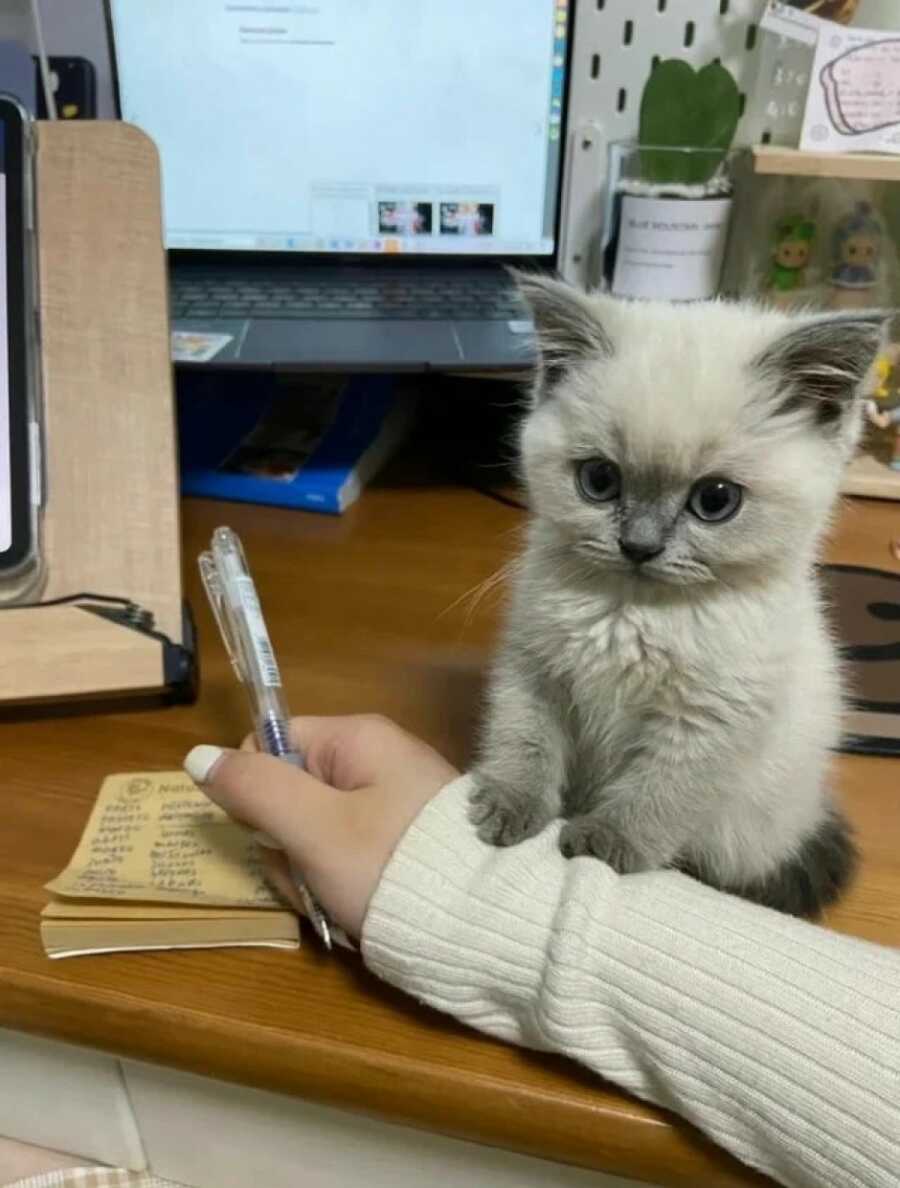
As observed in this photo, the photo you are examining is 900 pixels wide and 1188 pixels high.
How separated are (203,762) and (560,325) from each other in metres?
0.30

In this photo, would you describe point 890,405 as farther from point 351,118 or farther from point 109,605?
point 109,605

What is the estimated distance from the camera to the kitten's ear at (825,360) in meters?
0.47

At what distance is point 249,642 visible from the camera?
621mm

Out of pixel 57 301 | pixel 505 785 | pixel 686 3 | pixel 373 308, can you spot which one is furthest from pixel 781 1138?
pixel 686 3

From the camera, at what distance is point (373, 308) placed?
3.22 feet

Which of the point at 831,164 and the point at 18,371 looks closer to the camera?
the point at 18,371

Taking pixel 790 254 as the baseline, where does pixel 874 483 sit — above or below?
below

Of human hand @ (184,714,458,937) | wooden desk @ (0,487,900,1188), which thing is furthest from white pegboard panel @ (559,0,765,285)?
human hand @ (184,714,458,937)

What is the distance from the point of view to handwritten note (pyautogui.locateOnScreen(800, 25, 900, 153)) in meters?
0.90

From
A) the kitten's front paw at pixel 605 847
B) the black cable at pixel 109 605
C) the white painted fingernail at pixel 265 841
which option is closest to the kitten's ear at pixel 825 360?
the kitten's front paw at pixel 605 847

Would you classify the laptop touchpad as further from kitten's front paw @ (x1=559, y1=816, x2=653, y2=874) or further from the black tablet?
kitten's front paw @ (x1=559, y1=816, x2=653, y2=874)

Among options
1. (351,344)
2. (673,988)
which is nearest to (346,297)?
(351,344)

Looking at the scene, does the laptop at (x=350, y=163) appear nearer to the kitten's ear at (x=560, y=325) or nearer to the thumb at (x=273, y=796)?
the kitten's ear at (x=560, y=325)

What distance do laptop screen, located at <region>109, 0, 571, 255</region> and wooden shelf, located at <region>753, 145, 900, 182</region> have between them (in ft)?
0.67
